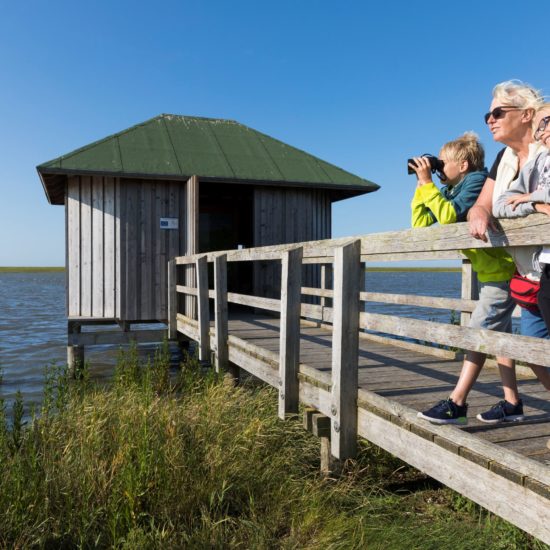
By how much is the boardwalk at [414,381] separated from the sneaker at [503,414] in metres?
0.07

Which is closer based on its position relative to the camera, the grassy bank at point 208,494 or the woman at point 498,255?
the woman at point 498,255

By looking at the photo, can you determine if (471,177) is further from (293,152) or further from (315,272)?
(293,152)

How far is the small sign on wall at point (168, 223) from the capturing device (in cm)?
995

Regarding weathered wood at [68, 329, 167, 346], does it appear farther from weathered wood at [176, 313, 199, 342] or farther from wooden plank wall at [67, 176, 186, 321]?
weathered wood at [176, 313, 199, 342]

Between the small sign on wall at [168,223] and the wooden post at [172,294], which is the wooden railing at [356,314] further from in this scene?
the small sign on wall at [168,223]

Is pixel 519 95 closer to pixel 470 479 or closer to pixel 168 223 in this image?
pixel 470 479

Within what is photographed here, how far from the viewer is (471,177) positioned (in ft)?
9.37

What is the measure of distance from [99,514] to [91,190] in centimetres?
723

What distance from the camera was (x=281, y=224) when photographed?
35.2 ft

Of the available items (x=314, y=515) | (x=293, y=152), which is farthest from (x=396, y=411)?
(x=293, y=152)

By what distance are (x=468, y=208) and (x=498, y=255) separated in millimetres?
299

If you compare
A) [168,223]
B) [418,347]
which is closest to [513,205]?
[418,347]

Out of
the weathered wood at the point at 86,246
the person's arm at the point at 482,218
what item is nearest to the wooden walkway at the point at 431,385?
the person's arm at the point at 482,218

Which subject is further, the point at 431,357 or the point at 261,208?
the point at 261,208
